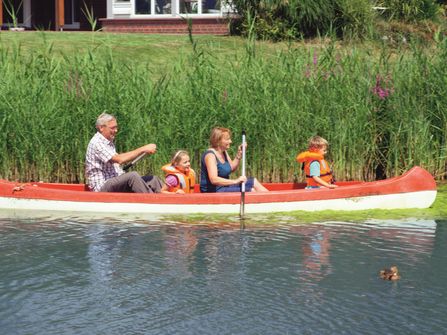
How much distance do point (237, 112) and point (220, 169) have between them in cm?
137

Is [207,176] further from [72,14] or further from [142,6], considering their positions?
[72,14]

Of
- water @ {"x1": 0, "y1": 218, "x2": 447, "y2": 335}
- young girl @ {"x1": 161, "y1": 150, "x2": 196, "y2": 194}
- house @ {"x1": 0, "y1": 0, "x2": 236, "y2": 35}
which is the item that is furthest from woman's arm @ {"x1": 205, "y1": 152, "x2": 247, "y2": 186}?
house @ {"x1": 0, "y1": 0, "x2": 236, "y2": 35}

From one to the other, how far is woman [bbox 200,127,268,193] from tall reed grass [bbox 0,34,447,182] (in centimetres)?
93

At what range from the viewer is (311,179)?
12242mm

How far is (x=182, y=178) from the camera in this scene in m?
12.1

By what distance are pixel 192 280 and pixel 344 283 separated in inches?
49.9

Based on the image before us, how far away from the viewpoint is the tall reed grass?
13031mm

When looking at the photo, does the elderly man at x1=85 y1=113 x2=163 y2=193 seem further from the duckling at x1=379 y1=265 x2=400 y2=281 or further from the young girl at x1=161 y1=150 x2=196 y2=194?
the duckling at x1=379 y1=265 x2=400 y2=281

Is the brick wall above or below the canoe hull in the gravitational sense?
above

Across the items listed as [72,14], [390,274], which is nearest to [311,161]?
[390,274]

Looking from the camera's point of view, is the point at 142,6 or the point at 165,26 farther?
the point at 142,6

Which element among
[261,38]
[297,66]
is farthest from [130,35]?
[297,66]

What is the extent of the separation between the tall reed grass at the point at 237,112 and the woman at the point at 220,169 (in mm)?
931

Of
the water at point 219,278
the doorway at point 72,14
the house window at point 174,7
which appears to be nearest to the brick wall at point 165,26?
the house window at point 174,7
